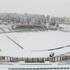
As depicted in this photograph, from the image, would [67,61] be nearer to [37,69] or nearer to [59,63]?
[59,63]

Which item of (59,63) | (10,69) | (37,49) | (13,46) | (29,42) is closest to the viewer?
(10,69)

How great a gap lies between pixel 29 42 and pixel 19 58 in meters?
1.80

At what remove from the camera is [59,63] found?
7.79 meters

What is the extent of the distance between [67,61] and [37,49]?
1161mm

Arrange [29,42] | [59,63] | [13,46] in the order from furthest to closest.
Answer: [29,42] < [13,46] < [59,63]

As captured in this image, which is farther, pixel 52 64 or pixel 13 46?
pixel 13 46

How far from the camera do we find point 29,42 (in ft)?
31.6

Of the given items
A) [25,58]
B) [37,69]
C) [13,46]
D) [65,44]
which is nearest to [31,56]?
[25,58]

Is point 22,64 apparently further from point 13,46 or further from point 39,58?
point 13,46

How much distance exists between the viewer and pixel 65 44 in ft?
30.3

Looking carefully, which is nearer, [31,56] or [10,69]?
[10,69]

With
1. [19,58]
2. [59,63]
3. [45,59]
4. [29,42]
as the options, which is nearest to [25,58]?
[19,58]

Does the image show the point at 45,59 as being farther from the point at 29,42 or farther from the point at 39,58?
the point at 29,42

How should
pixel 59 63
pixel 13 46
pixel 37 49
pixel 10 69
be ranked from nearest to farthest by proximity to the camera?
1. pixel 10 69
2. pixel 59 63
3. pixel 37 49
4. pixel 13 46
